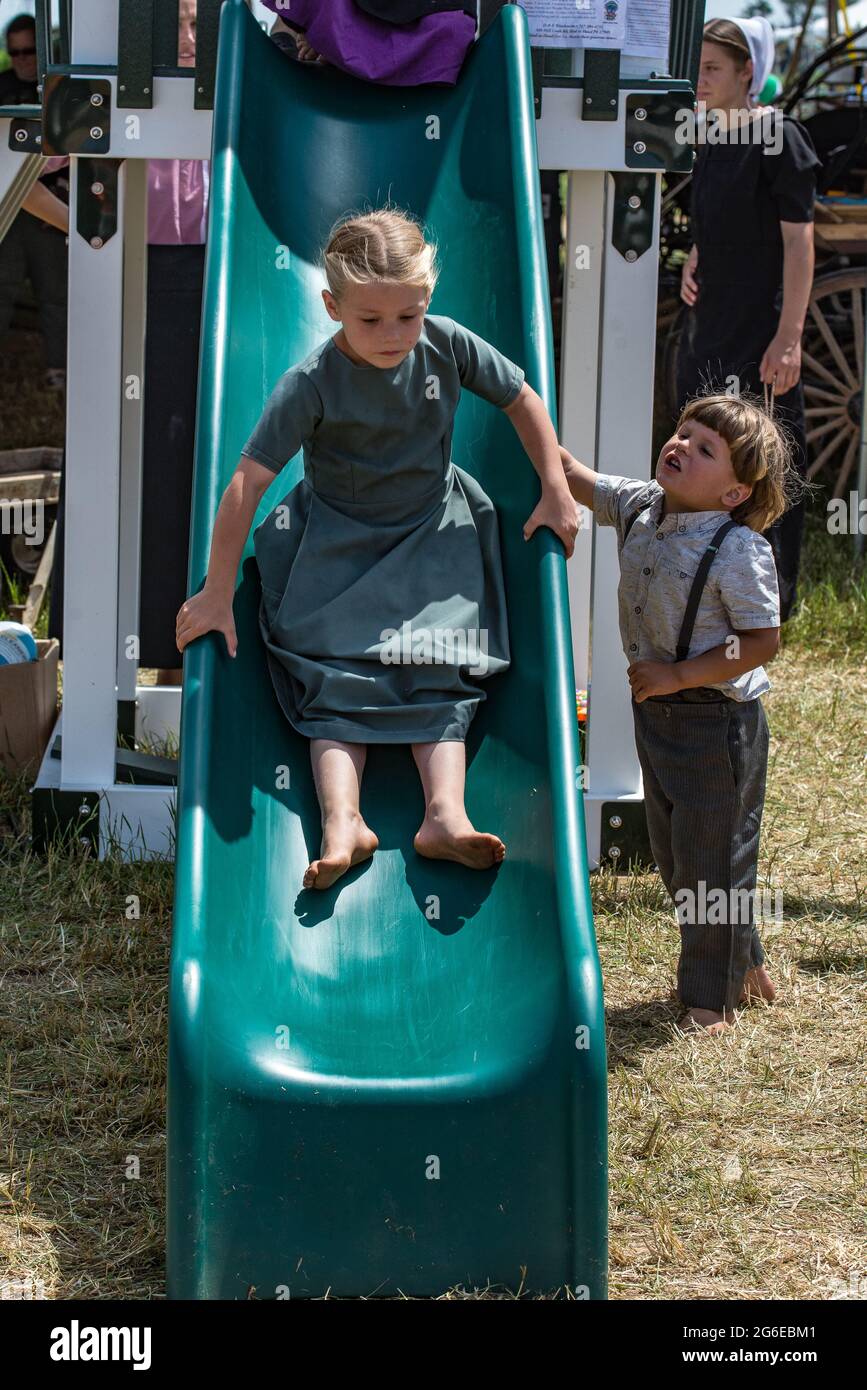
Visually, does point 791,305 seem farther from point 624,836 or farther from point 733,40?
point 624,836

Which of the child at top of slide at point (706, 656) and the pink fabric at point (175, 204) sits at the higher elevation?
the pink fabric at point (175, 204)

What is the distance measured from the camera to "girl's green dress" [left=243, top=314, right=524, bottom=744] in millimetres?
2875

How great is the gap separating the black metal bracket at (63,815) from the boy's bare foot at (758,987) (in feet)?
5.15

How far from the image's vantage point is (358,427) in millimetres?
2996

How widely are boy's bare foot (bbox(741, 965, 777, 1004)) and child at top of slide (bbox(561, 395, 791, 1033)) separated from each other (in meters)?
0.02

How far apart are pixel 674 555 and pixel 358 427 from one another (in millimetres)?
632

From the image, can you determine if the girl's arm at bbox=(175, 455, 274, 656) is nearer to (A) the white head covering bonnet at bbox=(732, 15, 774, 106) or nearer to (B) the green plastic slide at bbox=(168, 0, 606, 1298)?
(B) the green plastic slide at bbox=(168, 0, 606, 1298)

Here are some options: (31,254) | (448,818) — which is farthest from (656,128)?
(31,254)

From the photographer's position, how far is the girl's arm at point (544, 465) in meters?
2.95

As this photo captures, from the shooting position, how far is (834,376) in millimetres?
7398

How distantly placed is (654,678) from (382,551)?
1.83 feet

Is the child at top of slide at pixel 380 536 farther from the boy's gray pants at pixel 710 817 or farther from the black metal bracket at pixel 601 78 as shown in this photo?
the black metal bracket at pixel 601 78

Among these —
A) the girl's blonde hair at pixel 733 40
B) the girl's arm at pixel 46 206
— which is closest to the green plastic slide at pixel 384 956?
the girl's arm at pixel 46 206

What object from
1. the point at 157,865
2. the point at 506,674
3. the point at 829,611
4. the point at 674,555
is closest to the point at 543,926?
the point at 506,674
